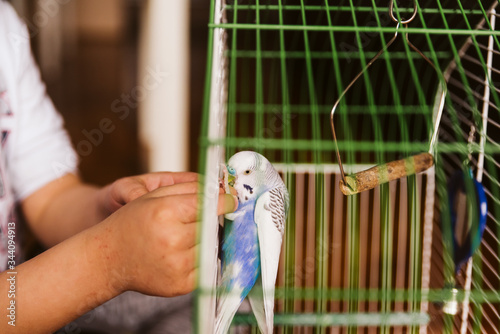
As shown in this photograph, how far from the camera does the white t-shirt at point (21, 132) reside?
0.71 metres

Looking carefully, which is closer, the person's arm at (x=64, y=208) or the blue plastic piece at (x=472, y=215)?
the blue plastic piece at (x=472, y=215)

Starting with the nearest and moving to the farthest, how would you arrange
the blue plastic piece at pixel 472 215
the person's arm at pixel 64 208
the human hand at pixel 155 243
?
the human hand at pixel 155 243 → the blue plastic piece at pixel 472 215 → the person's arm at pixel 64 208

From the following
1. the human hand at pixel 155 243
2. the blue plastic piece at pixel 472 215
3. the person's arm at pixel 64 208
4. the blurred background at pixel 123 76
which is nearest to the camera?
the human hand at pixel 155 243

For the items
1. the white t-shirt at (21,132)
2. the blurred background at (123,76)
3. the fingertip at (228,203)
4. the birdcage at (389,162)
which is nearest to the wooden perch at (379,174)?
the birdcage at (389,162)

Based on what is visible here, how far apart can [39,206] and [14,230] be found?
58 mm

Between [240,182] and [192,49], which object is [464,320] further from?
[192,49]

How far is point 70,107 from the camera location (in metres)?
2.17

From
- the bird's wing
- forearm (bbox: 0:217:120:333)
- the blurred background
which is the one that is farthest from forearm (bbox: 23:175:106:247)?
the blurred background

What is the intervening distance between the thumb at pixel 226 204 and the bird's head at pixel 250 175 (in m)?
0.01

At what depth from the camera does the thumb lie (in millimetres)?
468

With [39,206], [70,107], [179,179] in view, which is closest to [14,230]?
[39,206]

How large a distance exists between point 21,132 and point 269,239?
465mm

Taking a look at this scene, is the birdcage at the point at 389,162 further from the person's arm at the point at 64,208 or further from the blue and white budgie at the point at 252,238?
the person's arm at the point at 64,208

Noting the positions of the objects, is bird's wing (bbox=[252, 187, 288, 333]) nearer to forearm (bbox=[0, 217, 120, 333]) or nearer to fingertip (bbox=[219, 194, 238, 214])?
fingertip (bbox=[219, 194, 238, 214])
